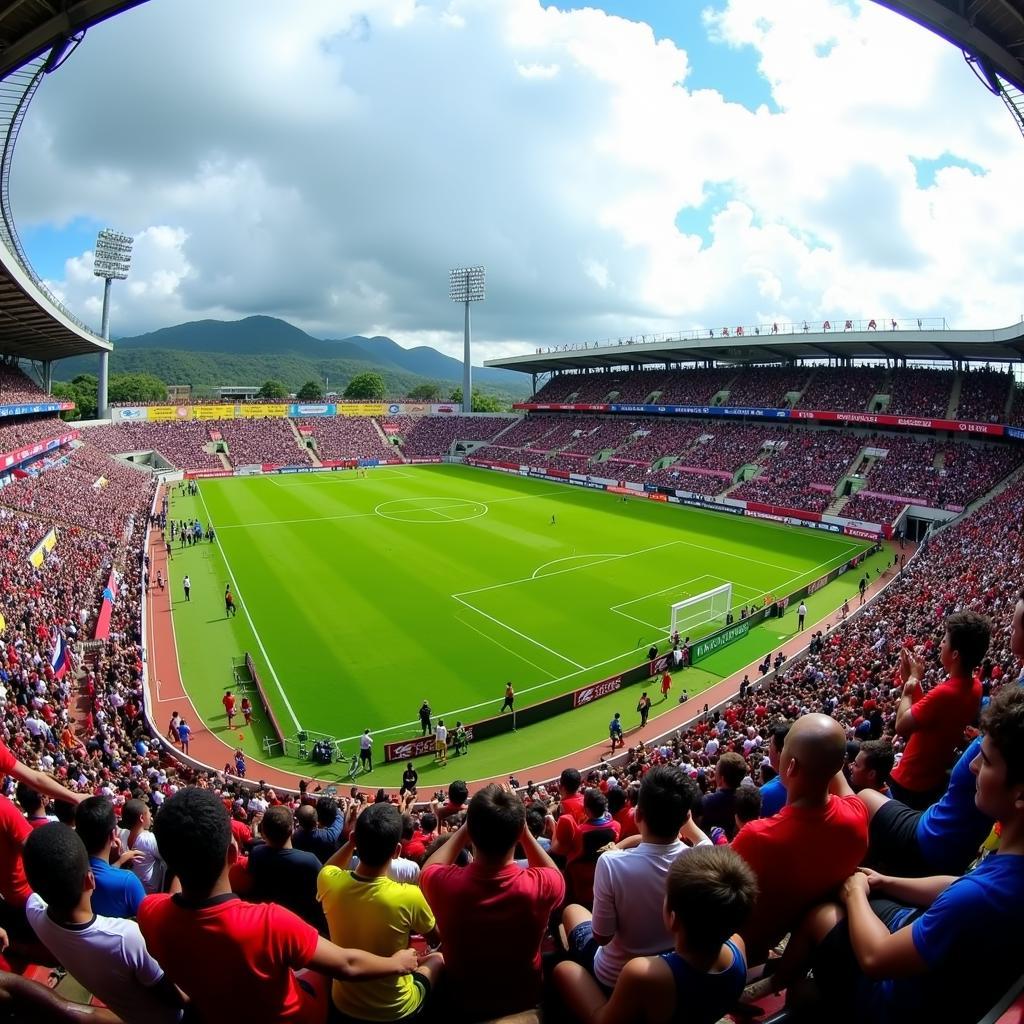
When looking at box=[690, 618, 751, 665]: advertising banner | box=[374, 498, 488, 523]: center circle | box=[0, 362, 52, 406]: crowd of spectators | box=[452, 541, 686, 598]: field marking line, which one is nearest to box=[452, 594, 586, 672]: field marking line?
box=[452, 541, 686, 598]: field marking line

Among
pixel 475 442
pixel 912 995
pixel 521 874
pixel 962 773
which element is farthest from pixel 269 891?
pixel 475 442

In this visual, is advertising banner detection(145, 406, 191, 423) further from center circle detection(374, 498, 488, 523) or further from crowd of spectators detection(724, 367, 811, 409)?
crowd of spectators detection(724, 367, 811, 409)

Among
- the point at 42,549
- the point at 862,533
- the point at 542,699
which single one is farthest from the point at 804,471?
the point at 42,549

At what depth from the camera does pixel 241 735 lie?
20.0 metres

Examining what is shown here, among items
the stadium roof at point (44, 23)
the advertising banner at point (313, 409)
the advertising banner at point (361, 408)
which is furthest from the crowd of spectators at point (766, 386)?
the stadium roof at point (44, 23)

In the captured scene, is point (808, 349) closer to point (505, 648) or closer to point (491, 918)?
point (505, 648)

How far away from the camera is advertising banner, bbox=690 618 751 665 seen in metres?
25.4

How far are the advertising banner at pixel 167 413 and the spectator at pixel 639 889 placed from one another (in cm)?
8372

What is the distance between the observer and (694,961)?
8.93ft

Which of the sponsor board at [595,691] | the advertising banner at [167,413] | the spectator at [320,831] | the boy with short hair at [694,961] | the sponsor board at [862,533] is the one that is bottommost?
the sponsor board at [595,691]

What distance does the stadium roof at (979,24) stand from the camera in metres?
10.4

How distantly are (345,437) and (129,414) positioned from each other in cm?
2359

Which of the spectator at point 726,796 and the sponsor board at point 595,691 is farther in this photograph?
the sponsor board at point 595,691

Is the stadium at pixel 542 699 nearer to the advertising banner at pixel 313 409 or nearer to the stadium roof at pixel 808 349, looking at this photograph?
the stadium roof at pixel 808 349
